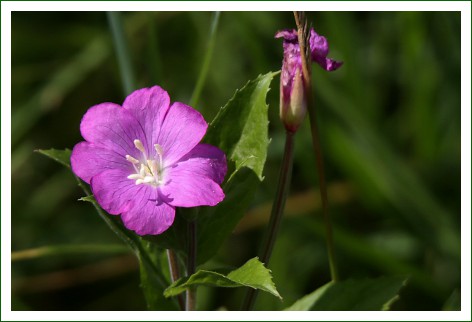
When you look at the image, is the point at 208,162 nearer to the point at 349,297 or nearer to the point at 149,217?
the point at 149,217

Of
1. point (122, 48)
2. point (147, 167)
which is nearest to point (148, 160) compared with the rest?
point (147, 167)

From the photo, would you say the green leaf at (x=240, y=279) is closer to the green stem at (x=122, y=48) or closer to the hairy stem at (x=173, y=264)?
the hairy stem at (x=173, y=264)

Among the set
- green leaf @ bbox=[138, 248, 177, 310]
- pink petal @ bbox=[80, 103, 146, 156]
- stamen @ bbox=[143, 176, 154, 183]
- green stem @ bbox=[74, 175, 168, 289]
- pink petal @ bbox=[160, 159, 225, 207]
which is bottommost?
green leaf @ bbox=[138, 248, 177, 310]

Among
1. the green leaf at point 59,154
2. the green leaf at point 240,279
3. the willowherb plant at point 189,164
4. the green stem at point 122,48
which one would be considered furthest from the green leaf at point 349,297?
the green stem at point 122,48

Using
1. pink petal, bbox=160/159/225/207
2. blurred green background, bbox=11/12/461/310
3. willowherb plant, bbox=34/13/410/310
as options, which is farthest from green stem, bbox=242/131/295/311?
blurred green background, bbox=11/12/461/310

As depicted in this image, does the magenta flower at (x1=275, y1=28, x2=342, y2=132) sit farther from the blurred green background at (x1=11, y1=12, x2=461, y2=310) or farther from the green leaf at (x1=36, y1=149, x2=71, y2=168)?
the blurred green background at (x1=11, y1=12, x2=461, y2=310)

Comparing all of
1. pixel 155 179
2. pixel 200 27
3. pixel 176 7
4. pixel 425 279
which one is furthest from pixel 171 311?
pixel 200 27

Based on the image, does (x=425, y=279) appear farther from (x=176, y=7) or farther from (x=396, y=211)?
(x=176, y=7)
